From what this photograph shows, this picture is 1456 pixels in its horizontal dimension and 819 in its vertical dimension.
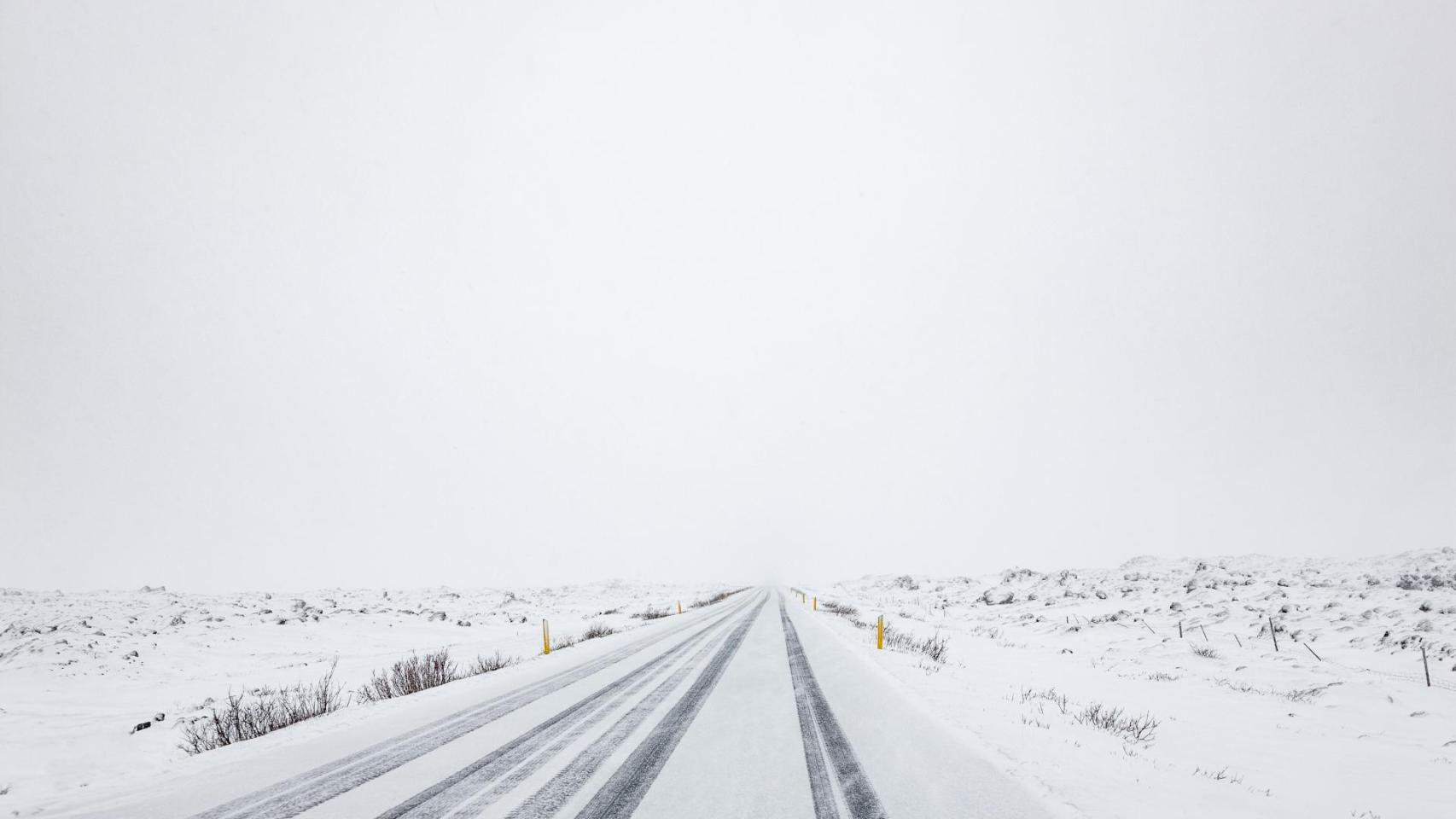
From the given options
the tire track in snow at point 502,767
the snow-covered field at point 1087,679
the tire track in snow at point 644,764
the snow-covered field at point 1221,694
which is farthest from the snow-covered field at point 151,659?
the snow-covered field at point 1221,694

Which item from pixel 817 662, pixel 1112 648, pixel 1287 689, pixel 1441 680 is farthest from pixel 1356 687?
pixel 817 662

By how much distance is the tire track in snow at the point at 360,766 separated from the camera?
477cm

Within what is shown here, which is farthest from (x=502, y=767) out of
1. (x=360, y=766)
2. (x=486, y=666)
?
(x=486, y=666)

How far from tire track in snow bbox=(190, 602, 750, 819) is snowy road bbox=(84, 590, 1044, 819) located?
22 mm

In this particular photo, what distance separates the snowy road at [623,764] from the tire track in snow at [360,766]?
0.02 metres

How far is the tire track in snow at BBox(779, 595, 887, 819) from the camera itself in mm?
4395

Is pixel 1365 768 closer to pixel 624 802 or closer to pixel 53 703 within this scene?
pixel 624 802

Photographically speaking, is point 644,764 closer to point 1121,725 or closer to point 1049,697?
point 1121,725

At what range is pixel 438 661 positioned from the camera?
12430 millimetres

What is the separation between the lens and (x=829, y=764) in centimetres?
550

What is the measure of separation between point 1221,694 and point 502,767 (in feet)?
45.1

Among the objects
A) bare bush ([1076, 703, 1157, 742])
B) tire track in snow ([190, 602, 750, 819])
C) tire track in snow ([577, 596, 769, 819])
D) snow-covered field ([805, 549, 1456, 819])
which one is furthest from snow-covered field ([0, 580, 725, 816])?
bare bush ([1076, 703, 1157, 742])

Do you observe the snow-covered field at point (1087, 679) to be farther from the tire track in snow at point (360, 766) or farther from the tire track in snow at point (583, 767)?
the tire track in snow at point (583, 767)

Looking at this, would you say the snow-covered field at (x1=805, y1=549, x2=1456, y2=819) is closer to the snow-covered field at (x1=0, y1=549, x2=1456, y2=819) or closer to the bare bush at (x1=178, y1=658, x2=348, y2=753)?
the snow-covered field at (x1=0, y1=549, x2=1456, y2=819)
